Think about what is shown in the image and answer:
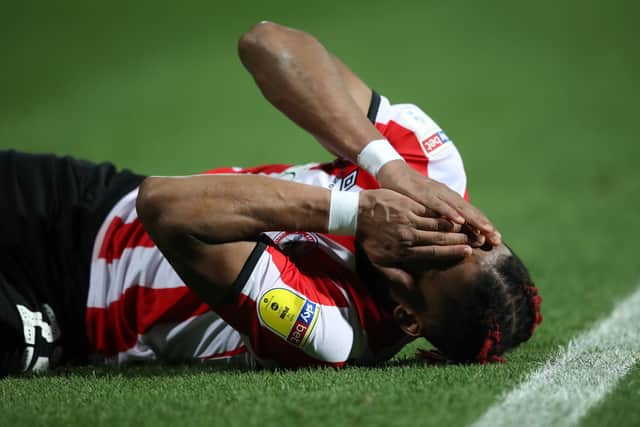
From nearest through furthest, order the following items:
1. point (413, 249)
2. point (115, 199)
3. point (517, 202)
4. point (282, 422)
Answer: point (282, 422) → point (413, 249) → point (115, 199) → point (517, 202)

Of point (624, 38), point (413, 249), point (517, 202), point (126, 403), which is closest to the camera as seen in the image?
point (126, 403)

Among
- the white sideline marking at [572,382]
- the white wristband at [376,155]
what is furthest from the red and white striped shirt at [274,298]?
the white sideline marking at [572,382]

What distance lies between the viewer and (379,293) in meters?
2.43

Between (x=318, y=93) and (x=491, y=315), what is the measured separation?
2.90ft

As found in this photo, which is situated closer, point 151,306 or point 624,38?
point 151,306

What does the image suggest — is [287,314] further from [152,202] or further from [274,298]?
[152,202]

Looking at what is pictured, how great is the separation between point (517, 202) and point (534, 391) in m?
4.82

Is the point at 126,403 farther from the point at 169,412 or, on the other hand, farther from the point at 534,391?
the point at 534,391

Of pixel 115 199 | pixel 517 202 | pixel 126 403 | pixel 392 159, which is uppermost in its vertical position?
pixel 392 159

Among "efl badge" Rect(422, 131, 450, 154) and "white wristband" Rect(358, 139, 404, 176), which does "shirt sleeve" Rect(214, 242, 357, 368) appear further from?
"efl badge" Rect(422, 131, 450, 154)

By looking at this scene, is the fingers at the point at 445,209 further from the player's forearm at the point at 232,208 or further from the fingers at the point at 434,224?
the player's forearm at the point at 232,208

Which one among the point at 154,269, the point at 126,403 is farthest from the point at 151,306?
the point at 126,403

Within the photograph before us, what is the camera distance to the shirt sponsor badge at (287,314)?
2.23 m

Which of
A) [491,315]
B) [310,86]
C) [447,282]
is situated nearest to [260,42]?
[310,86]
